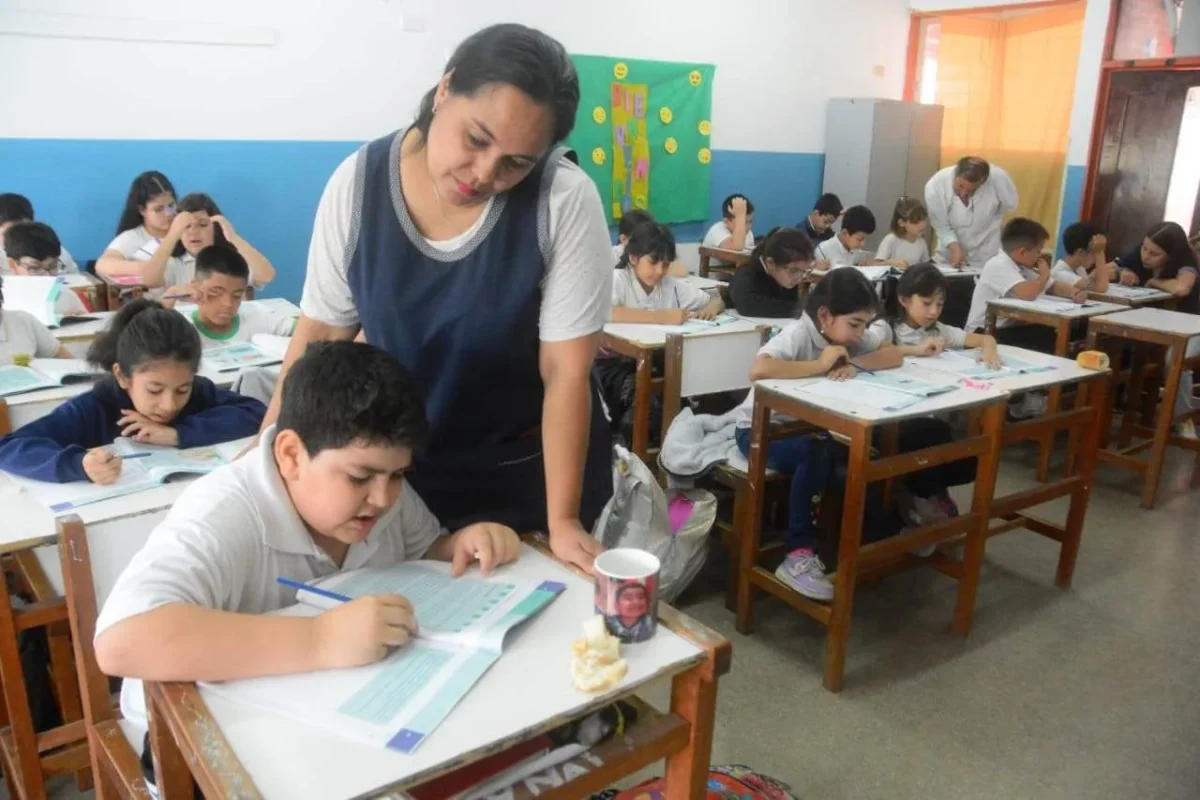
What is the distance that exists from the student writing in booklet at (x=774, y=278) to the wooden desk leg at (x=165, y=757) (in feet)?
10.2

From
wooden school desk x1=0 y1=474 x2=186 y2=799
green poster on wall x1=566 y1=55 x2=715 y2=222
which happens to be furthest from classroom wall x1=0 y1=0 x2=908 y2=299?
wooden school desk x1=0 y1=474 x2=186 y2=799

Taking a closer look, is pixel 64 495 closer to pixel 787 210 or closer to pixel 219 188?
pixel 219 188

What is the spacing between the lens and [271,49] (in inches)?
187

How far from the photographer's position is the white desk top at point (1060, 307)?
3.86 meters

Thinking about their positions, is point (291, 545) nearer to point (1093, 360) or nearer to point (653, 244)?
point (1093, 360)

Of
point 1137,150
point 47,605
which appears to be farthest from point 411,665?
point 1137,150

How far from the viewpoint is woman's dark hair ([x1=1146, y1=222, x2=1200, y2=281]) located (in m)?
4.71

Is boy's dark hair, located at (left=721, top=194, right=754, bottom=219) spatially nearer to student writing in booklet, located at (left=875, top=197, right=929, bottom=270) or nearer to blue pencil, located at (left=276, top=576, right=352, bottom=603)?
student writing in booklet, located at (left=875, top=197, right=929, bottom=270)

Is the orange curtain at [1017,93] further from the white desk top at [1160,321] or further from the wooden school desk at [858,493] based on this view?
the wooden school desk at [858,493]

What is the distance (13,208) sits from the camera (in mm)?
3973

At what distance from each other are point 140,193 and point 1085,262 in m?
4.74

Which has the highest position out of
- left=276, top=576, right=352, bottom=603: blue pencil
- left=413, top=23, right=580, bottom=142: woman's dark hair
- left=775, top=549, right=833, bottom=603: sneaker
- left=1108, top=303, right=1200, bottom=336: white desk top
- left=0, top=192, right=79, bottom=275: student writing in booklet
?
left=413, top=23, right=580, bottom=142: woman's dark hair

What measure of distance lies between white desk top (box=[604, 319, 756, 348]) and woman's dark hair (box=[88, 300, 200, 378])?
1.54 m

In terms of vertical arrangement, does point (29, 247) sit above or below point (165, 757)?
above
